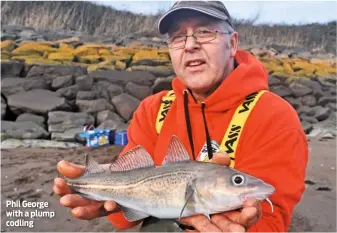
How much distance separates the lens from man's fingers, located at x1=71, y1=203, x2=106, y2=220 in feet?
8.40

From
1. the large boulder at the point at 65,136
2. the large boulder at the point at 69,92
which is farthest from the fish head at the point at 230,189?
the large boulder at the point at 69,92

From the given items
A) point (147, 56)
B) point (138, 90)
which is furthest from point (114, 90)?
point (147, 56)

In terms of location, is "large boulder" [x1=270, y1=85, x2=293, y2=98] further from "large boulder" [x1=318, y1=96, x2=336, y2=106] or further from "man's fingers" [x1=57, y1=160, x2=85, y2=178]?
"man's fingers" [x1=57, y1=160, x2=85, y2=178]

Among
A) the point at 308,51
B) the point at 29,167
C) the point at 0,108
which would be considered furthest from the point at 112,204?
the point at 308,51

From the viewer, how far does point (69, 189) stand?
8.82 feet

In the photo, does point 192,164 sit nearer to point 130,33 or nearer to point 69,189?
point 69,189

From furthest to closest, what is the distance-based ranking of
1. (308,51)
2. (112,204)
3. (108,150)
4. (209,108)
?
(308,51) → (108,150) → (209,108) → (112,204)

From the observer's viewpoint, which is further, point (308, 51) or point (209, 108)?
point (308, 51)

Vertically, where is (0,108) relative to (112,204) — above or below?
below

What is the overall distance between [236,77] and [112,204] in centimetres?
132

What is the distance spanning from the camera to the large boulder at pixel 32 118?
34.4 feet

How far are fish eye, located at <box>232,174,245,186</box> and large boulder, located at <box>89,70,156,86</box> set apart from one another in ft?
38.5

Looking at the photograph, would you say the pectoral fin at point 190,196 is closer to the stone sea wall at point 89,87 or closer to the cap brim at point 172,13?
the cap brim at point 172,13

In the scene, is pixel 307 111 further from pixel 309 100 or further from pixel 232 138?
pixel 232 138
